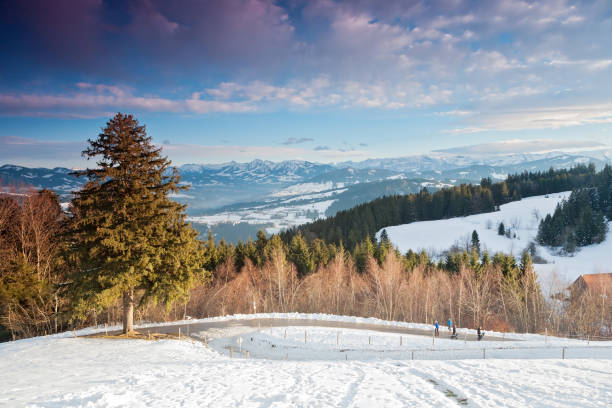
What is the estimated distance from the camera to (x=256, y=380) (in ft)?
44.1

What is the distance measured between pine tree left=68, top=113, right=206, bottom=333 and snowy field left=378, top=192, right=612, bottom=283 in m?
78.1

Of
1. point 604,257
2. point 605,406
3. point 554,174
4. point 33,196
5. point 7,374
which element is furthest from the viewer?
point 554,174

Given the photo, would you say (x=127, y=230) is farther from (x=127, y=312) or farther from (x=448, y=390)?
(x=448, y=390)

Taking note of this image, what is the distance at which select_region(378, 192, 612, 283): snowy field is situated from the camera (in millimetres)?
81975

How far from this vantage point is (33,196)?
28.2 m

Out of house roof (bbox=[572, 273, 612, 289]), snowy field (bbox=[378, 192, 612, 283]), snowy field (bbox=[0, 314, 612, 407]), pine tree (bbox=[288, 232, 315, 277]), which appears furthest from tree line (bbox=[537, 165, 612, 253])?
snowy field (bbox=[0, 314, 612, 407])

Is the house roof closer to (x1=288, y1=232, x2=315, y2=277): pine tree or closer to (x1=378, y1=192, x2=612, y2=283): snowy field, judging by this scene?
(x1=378, y1=192, x2=612, y2=283): snowy field

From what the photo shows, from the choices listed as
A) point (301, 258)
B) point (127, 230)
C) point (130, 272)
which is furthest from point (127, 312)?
point (301, 258)

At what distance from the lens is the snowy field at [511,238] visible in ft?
269

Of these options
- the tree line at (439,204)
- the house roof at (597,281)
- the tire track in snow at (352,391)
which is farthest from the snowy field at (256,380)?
the tree line at (439,204)

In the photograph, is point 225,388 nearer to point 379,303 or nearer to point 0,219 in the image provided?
point 0,219

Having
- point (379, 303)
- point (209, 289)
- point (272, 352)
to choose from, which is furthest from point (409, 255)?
point (272, 352)

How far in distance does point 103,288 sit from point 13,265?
10212 millimetres

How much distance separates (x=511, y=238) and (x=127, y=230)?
115 m
